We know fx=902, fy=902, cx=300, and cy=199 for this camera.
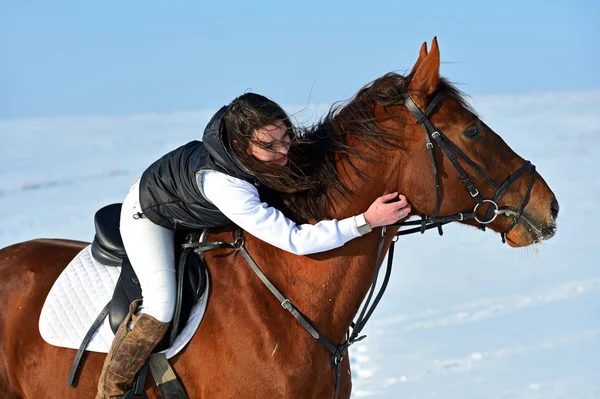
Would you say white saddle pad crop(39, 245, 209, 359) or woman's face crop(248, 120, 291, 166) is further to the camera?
white saddle pad crop(39, 245, 209, 359)

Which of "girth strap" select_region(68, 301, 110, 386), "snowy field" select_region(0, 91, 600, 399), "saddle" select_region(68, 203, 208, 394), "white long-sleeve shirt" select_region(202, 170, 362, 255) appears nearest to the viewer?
"white long-sleeve shirt" select_region(202, 170, 362, 255)

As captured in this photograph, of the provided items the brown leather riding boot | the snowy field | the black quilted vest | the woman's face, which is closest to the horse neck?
the woman's face

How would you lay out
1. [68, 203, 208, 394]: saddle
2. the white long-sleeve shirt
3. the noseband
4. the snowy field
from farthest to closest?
the snowy field < [68, 203, 208, 394]: saddle < the noseband < the white long-sleeve shirt

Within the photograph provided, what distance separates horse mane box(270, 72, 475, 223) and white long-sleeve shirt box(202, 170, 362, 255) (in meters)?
0.18

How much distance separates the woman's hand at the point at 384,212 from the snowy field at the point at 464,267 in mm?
674

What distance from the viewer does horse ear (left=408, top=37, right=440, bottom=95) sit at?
3.87 m

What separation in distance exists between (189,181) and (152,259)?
1.27 feet

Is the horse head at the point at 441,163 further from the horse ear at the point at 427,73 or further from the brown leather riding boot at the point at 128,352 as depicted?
the brown leather riding boot at the point at 128,352

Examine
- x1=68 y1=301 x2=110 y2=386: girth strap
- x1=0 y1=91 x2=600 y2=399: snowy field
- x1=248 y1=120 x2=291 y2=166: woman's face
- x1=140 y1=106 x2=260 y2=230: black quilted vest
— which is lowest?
x1=0 y1=91 x2=600 y2=399: snowy field

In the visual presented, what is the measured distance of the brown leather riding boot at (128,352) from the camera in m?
3.90

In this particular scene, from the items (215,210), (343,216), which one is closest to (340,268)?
(343,216)

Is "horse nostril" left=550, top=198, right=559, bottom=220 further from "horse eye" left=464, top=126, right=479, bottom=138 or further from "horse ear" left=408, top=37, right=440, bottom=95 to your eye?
"horse ear" left=408, top=37, right=440, bottom=95

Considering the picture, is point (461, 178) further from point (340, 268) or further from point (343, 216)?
point (340, 268)

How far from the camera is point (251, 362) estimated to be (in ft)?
12.7
